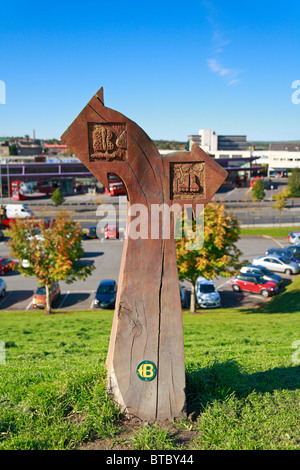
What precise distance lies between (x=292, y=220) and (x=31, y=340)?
36.8 m

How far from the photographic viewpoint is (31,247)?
1850 centimetres

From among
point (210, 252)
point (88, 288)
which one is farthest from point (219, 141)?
point (210, 252)

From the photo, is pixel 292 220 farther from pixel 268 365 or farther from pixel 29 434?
pixel 29 434

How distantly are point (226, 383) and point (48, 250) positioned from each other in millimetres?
13135

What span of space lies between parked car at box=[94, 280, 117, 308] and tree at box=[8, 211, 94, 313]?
5.87 feet

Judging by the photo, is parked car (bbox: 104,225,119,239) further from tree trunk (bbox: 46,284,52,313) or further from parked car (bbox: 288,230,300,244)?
tree trunk (bbox: 46,284,52,313)

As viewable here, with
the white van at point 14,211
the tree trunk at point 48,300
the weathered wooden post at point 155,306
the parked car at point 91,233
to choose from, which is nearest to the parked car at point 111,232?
the parked car at point 91,233

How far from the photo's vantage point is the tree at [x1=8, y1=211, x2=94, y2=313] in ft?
59.6

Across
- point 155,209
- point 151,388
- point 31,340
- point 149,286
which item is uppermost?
point 155,209

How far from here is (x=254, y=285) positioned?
2184 cm

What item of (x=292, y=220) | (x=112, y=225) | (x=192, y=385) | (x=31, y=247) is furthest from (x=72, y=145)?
(x=292, y=220)

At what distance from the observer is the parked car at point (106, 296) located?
19.9m

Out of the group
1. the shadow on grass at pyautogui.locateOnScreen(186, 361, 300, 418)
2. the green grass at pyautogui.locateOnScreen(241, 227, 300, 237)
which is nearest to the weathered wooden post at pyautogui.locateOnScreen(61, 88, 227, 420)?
the shadow on grass at pyautogui.locateOnScreen(186, 361, 300, 418)

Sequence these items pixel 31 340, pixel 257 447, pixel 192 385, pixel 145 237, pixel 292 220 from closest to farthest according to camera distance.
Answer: pixel 257 447, pixel 145 237, pixel 192 385, pixel 31 340, pixel 292 220
